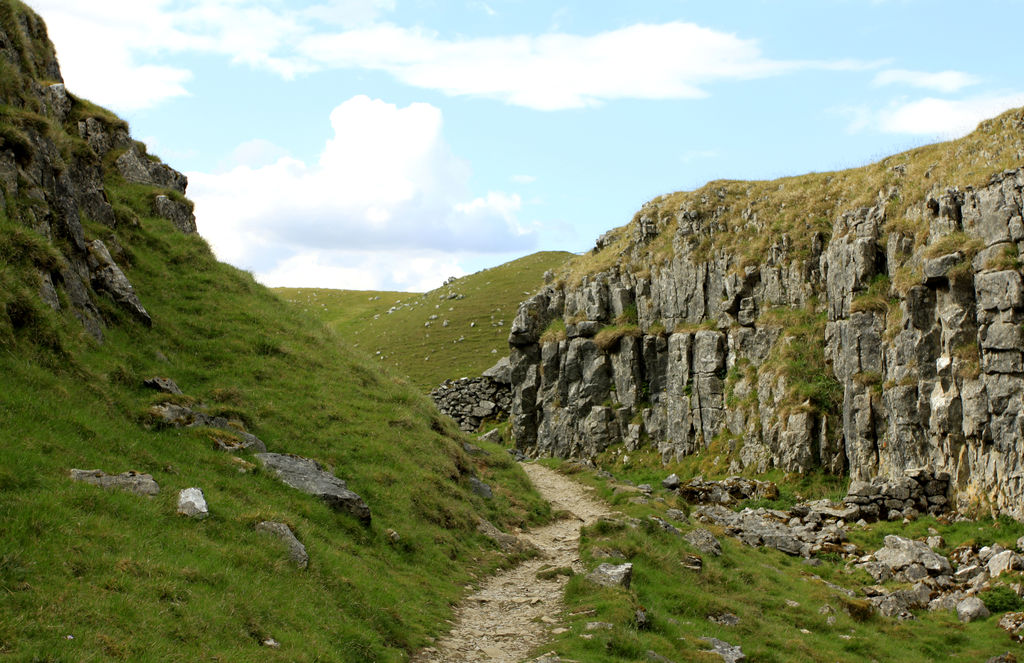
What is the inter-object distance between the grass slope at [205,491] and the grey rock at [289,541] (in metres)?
0.35

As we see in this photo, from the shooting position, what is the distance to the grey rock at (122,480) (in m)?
16.4

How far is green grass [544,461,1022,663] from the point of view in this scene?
19.0 m

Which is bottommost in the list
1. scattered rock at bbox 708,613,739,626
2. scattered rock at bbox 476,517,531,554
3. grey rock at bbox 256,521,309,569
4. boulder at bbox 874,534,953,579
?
boulder at bbox 874,534,953,579

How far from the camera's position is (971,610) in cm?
2425

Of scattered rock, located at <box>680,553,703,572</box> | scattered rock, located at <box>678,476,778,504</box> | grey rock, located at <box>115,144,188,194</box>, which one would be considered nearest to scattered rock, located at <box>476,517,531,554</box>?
scattered rock, located at <box>680,553,703,572</box>

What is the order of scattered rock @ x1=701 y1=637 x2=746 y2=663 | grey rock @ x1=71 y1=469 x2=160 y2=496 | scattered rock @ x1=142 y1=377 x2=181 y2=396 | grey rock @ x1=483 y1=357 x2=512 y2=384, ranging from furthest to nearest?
grey rock @ x1=483 y1=357 x2=512 y2=384, scattered rock @ x1=142 y1=377 x2=181 y2=396, scattered rock @ x1=701 y1=637 x2=746 y2=663, grey rock @ x1=71 y1=469 x2=160 y2=496

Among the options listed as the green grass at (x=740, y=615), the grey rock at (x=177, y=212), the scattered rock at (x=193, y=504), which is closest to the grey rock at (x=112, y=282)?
the scattered rock at (x=193, y=504)

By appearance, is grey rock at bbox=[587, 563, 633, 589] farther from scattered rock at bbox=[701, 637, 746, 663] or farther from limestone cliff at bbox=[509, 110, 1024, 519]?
limestone cliff at bbox=[509, 110, 1024, 519]

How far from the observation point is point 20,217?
23188mm

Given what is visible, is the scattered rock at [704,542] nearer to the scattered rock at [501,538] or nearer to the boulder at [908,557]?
the scattered rock at [501,538]

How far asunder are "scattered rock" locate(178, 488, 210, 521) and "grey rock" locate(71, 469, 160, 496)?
60cm

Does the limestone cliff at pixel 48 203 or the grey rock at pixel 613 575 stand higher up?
the limestone cliff at pixel 48 203

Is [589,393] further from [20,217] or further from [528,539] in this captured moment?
[20,217]


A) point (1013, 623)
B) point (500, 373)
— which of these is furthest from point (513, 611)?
point (500, 373)
